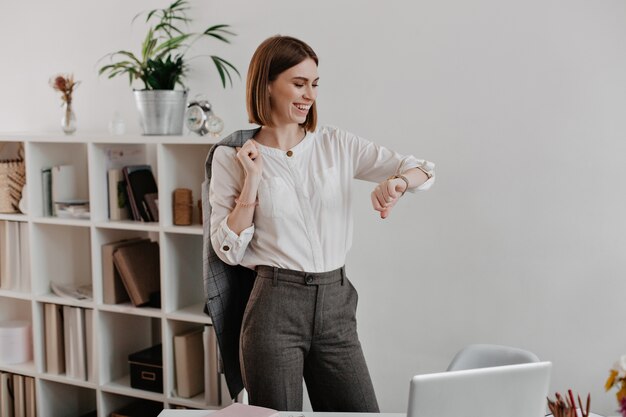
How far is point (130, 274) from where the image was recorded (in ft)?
11.9

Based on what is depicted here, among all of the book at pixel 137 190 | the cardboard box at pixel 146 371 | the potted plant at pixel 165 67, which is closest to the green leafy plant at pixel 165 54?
the potted plant at pixel 165 67

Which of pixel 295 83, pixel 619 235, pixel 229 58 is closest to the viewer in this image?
pixel 295 83

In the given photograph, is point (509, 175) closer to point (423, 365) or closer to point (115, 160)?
point (423, 365)

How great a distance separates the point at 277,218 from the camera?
2490mm

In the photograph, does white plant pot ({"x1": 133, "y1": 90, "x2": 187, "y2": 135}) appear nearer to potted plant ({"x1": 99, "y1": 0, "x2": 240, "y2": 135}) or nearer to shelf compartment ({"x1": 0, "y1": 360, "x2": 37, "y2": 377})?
potted plant ({"x1": 99, "y1": 0, "x2": 240, "y2": 135})

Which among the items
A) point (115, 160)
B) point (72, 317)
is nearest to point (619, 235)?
point (115, 160)

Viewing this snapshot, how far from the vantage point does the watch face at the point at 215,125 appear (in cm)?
337

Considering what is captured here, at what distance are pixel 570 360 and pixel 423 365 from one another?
602 millimetres

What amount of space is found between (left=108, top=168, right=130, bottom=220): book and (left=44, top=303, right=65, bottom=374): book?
597mm

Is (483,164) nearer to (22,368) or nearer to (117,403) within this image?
(117,403)

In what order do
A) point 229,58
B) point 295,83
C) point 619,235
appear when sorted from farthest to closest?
point 229,58 < point 619,235 < point 295,83

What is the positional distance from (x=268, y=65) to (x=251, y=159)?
30cm

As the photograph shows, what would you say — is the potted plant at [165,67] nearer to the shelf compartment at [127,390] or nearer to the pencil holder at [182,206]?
the pencil holder at [182,206]

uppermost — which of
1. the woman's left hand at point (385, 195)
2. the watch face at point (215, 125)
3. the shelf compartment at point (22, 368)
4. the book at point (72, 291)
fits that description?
the watch face at point (215, 125)
